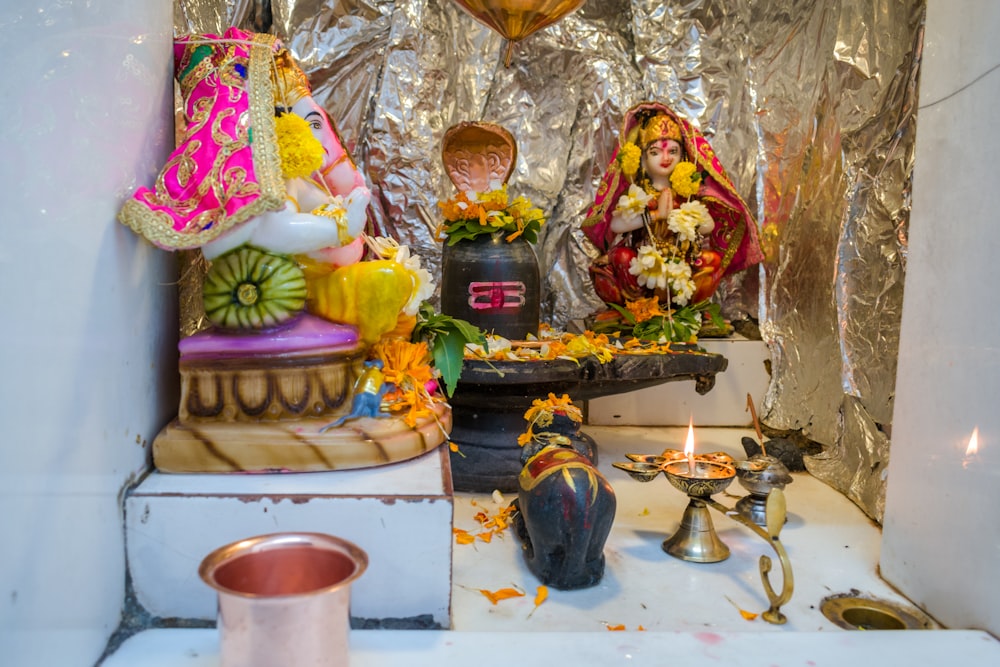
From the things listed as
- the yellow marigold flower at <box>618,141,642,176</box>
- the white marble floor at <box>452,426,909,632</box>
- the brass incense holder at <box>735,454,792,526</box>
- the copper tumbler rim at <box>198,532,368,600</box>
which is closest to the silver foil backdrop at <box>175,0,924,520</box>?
the white marble floor at <box>452,426,909,632</box>

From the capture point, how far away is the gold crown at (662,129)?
3.04 m

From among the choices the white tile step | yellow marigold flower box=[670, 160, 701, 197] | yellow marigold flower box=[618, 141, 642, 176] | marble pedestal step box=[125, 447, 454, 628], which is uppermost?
yellow marigold flower box=[618, 141, 642, 176]

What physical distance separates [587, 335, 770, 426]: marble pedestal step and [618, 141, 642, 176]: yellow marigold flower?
742mm

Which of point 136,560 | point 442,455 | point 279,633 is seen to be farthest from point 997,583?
point 136,560

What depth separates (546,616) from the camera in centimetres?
165

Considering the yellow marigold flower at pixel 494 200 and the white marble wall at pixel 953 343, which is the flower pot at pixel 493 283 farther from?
the white marble wall at pixel 953 343

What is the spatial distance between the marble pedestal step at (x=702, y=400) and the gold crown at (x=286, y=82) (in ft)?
6.32

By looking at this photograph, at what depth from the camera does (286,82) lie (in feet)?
5.50

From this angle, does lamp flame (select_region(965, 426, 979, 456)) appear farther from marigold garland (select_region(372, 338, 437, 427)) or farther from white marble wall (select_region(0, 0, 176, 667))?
white marble wall (select_region(0, 0, 176, 667))

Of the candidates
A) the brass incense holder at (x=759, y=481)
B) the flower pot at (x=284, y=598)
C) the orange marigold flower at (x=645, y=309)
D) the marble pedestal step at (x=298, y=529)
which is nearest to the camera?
the flower pot at (x=284, y=598)

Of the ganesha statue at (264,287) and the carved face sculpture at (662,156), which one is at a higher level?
the carved face sculpture at (662,156)

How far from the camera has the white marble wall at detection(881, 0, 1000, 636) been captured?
1.46 meters

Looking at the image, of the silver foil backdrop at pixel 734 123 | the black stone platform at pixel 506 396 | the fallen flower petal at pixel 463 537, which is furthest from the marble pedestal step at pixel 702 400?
the fallen flower petal at pixel 463 537

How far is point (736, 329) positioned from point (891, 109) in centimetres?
126
